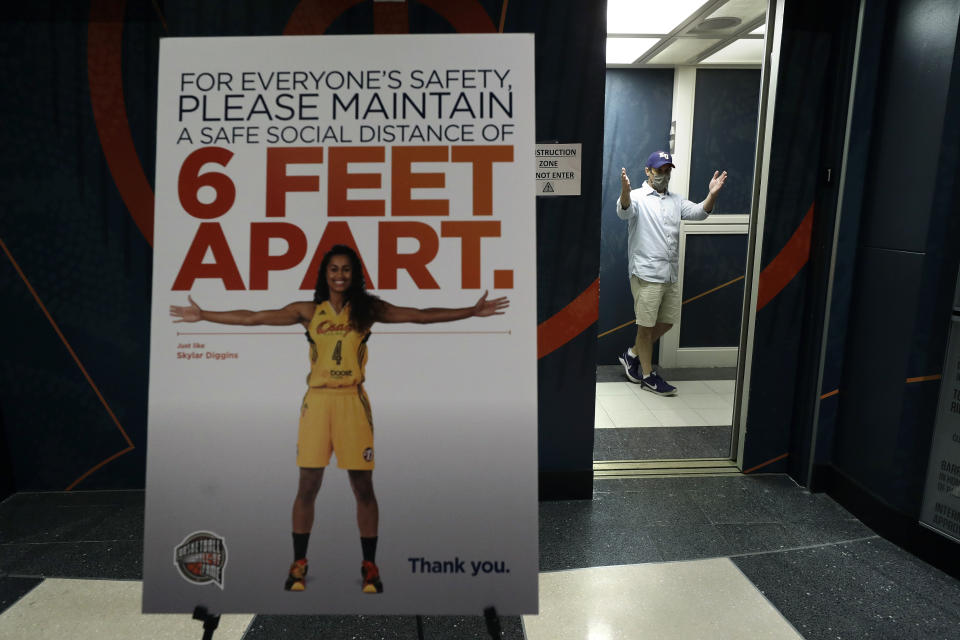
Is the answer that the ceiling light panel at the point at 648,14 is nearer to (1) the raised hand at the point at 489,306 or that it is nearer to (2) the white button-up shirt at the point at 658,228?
(2) the white button-up shirt at the point at 658,228

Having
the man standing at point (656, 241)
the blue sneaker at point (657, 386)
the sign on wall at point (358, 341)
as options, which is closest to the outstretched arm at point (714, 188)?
the man standing at point (656, 241)

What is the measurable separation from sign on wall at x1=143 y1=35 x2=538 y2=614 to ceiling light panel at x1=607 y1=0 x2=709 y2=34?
226cm

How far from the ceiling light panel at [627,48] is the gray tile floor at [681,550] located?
2727 millimetres

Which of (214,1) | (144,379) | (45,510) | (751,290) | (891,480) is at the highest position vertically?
(214,1)

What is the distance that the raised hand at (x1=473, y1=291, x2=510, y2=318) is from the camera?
1.34 m

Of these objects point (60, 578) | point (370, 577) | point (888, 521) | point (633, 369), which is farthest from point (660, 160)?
point (60, 578)

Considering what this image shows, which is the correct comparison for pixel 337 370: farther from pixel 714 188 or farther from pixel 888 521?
pixel 714 188

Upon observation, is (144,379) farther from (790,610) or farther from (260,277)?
(790,610)

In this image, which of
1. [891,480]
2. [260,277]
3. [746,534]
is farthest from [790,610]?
[260,277]

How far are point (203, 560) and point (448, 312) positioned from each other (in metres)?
0.78

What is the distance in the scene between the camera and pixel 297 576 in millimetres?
1336

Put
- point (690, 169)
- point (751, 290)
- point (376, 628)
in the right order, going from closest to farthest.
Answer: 1. point (376, 628)
2. point (751, 290)
3. point (690, 169)

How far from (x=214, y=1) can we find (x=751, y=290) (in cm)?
268

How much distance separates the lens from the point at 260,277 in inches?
52.7
